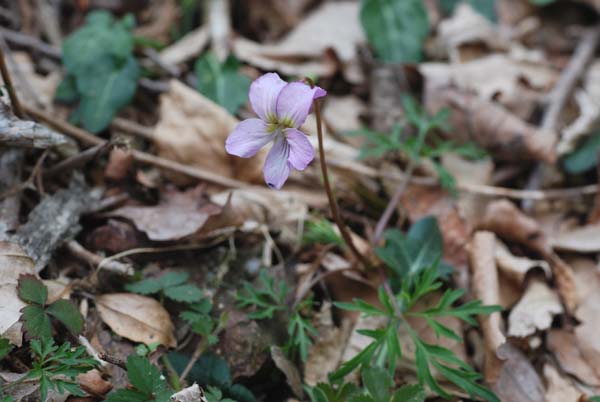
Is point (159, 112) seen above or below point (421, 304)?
above

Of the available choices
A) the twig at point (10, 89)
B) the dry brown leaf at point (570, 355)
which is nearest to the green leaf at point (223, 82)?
the twig at point (10, 89)

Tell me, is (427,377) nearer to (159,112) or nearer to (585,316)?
(585,316)

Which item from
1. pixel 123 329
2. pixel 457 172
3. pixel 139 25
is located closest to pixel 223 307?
pixel 123 329

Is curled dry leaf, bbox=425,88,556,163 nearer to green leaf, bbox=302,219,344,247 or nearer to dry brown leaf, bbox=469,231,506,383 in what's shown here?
dry brown leaf, bbox=469,231,506,383

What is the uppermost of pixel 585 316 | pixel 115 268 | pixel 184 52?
pixel 184 52

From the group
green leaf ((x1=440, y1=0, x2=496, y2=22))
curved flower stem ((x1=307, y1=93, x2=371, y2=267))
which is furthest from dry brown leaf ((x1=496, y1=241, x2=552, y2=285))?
green leaf ((x1=440, y1=0, x2=496, y2=22))

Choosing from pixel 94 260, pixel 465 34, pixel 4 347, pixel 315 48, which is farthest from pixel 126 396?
pixel 465 34

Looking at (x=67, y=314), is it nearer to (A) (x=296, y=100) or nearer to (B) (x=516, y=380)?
(A) (x=296, y=100)
